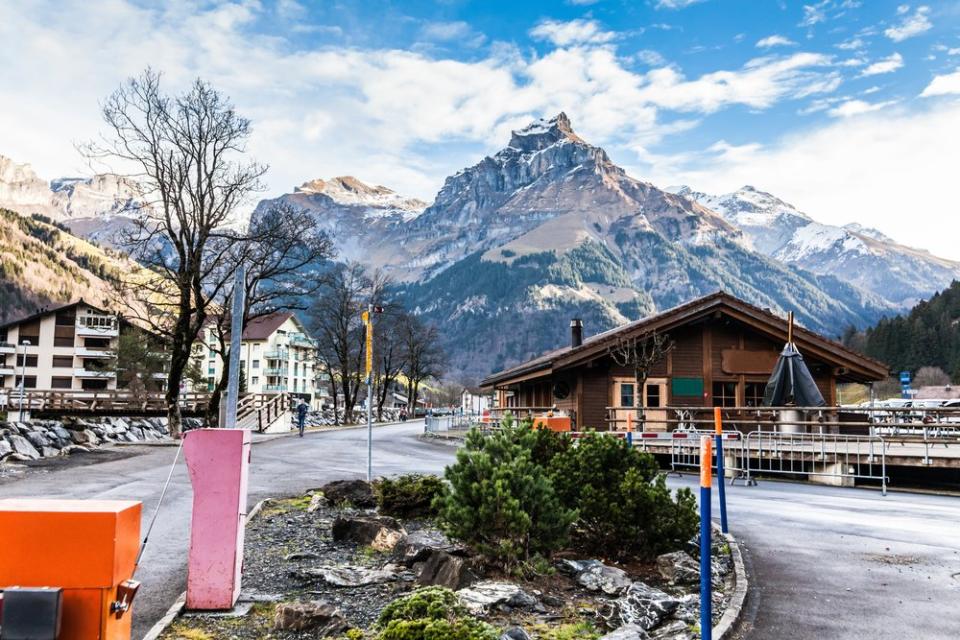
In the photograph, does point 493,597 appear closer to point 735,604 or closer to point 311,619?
point 311,619

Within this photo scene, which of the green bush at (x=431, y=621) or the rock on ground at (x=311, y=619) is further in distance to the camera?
the rock on ground at (x=311, y=619)

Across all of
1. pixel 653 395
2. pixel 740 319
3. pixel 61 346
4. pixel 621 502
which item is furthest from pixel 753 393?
pixel 61 346

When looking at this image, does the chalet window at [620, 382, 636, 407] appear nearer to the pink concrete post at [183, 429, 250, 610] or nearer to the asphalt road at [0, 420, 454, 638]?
the asphalt road at [0, 420, 454, 638]

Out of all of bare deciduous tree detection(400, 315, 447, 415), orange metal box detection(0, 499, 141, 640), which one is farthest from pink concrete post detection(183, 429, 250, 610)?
bare deciduous tree detection(400, 315, 447, 415)

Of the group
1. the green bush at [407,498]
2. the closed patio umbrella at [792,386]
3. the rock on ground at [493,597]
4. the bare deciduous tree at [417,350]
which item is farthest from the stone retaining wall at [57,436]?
the bare deciduous tree at [417,350]

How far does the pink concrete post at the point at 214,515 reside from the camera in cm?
619

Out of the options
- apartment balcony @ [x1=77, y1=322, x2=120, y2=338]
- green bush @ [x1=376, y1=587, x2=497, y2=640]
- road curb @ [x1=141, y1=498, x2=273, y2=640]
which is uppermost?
apartment balcony @ [x1=77, y1=322, x2=120, y2=338]

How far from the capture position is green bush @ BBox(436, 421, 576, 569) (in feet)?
23.9

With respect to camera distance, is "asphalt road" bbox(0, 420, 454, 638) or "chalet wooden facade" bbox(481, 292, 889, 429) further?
"chalet wooden facade" bbox(481, 292, 889, 429)

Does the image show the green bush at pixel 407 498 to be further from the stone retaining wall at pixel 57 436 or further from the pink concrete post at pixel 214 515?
the stone retaining wall at pixel 57 436

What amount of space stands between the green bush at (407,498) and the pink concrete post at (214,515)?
15.7ft

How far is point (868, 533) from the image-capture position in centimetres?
1070

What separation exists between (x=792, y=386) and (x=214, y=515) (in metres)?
19.1

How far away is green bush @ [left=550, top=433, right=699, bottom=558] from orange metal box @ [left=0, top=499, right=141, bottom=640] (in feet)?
18.5
